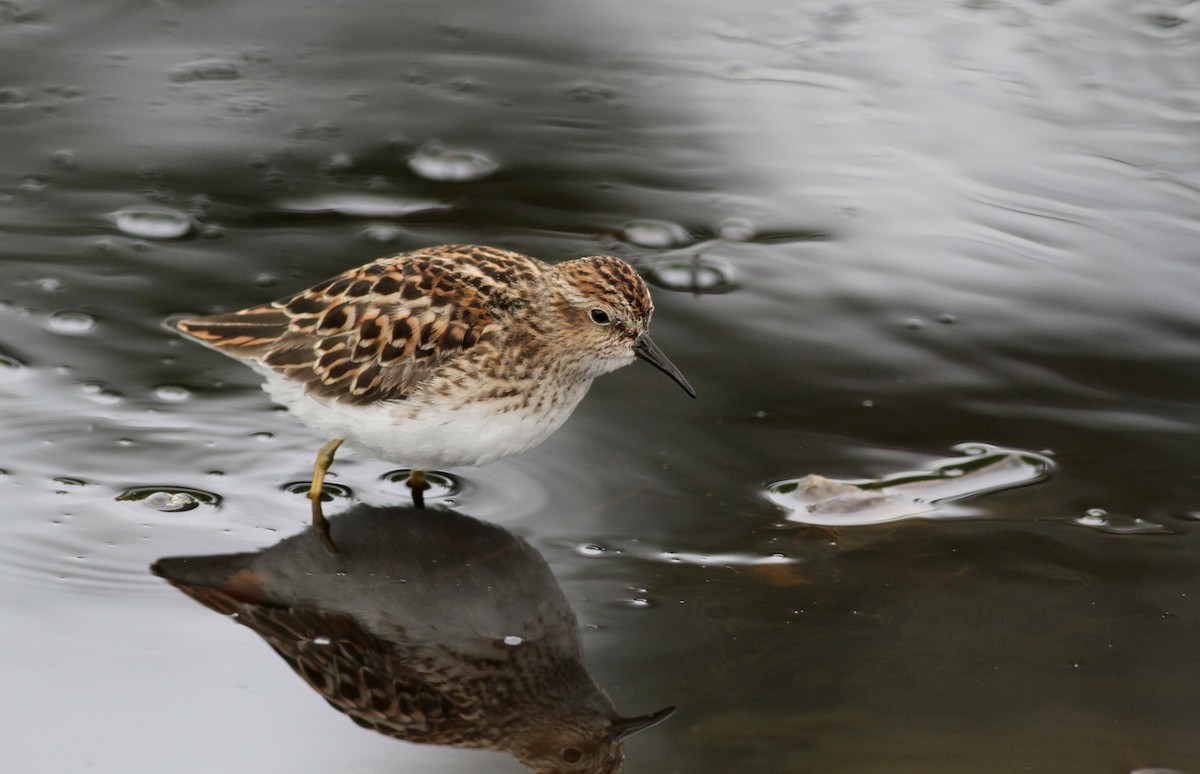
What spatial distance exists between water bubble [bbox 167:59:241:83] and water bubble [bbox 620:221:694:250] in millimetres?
3346

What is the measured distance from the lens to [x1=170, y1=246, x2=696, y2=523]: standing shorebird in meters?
5.61

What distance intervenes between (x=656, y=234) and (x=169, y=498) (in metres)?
3.64

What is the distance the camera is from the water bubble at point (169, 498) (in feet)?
18.7

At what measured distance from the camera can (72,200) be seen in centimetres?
834

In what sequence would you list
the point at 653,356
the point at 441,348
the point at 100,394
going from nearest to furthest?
1. the point at 441,348
2. the point at 653,356
3. the point at 100,394

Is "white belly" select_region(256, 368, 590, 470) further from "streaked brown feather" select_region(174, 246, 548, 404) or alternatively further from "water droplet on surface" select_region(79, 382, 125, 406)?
"water droplet on surface" select_region(79, 382, 125, 406)

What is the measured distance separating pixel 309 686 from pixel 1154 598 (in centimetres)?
331

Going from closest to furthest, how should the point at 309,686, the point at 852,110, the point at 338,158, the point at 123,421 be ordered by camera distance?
the point at 309,686, the point at 123,421, the point at 338,158, the point at 852,110

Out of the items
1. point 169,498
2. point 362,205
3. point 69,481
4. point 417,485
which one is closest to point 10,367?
point 69,481

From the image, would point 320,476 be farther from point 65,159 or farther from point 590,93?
point 590,93

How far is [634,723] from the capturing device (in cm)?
467

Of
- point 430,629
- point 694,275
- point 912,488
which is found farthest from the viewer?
point 694,275

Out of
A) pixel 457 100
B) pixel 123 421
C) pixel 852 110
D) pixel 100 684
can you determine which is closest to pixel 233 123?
pixel 457 100

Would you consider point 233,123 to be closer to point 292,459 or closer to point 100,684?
point 292,459
